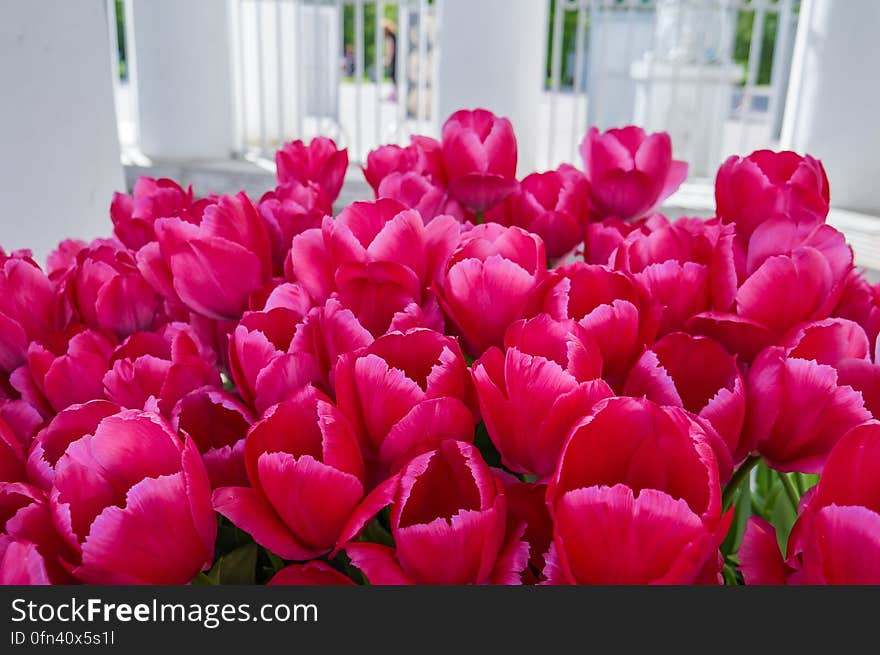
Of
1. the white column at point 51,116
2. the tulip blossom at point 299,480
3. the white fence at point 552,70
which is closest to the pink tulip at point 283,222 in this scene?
the tulip blossom at point 299,480

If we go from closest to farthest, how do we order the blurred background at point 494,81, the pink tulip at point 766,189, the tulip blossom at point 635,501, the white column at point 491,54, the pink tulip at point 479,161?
the tulip blossom at point 635,501 < the pink tulip at point 766,189 < the pink tulip at point 479,161 < the blurred background at point 494,81 < the white column at point 491,54

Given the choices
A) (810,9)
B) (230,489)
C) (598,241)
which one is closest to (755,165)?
(598,241)

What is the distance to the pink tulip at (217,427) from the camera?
31cm

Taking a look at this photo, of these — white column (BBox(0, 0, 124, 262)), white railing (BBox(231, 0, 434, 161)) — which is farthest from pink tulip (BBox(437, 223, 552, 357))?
white railing (BBox(231, 0, 434, 161))

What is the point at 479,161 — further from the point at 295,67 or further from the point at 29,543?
the point at 295,67

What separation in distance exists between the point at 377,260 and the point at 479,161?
21 centimetres

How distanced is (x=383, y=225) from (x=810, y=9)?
4.49 meters

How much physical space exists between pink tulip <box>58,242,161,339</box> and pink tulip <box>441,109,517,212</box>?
0.21 m

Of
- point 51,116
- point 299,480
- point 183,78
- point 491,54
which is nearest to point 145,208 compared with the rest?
point 299,480

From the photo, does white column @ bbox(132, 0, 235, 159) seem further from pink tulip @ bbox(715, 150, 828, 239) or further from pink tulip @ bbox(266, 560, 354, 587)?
pink tulip @ bbox(266, 560, 354, 587)

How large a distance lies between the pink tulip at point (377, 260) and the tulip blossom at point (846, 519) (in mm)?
163

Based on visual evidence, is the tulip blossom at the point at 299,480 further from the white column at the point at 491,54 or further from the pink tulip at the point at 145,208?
the white column at the point at 491,54

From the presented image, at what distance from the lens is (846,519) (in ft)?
0.77

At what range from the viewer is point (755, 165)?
456 mm
